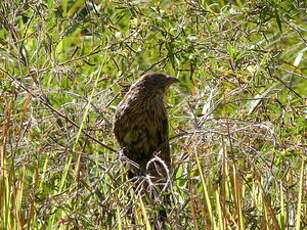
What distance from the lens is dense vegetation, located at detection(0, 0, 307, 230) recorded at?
3051mm

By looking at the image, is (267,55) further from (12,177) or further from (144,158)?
(12,177)

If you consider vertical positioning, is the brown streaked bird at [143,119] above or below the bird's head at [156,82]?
below

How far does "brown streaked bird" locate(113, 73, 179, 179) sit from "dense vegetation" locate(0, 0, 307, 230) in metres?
0.08

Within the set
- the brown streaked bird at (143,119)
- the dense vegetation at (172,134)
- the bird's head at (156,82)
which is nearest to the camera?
the dense vegetation at (172,134)

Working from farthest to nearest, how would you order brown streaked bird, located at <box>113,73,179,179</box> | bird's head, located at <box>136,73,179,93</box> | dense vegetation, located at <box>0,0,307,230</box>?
bird's head, located at <box>136,73,179,93</box> → brown streaked bird, located at <box>113,73,179,179</box> → dense vegetation, located at <box>0,0,307,230</box>

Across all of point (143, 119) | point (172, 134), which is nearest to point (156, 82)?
point (143, 119)

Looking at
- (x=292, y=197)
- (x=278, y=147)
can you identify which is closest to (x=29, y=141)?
(x=278, y=147)

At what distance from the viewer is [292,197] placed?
147 inches

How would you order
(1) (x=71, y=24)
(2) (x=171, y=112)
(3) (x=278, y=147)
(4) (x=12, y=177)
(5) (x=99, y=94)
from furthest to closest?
(1) (x=71, y=24)
(2) (x=171, y=112)
(5) (x=99, y=94)
(3) (x=278, y=147)
(4) (x=12, y=177)

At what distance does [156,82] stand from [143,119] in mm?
230

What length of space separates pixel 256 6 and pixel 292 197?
38.0 inches

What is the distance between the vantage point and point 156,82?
4.30 metres

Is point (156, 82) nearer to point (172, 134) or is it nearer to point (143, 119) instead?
point (143, 119)

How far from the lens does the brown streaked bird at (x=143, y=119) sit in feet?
13.7
